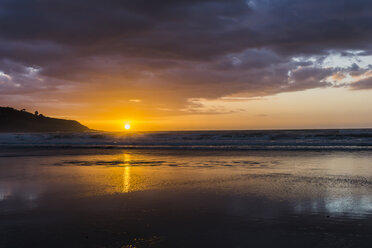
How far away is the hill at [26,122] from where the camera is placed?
358 ft

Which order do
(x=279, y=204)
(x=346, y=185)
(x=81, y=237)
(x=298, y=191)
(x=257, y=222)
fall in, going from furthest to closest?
(x=346, y=185) → (x=298, y=191) → (x=279, y=204) → (x=257, y=222) → (x=81, y=237)

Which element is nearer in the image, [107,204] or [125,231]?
[125,231]

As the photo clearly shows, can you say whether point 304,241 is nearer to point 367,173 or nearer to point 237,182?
point 237,182

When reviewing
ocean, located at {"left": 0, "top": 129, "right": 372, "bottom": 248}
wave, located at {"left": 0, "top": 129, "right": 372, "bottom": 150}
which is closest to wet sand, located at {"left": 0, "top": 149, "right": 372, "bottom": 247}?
ocean, located at {"left": 0, "top": 129, "right": 372, "bottom": 248}

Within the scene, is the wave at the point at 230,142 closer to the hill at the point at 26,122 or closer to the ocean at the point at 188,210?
the ocean at the point at 188,210

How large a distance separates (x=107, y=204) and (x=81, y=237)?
7.12 ft

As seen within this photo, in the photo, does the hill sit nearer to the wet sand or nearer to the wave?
the wave

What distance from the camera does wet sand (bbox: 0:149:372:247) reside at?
4.99m

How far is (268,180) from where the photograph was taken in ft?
34.3

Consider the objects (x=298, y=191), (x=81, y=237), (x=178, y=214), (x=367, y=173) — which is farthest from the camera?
(x=367, y=173)

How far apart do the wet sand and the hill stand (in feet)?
363

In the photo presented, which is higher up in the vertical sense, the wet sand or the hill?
the hill

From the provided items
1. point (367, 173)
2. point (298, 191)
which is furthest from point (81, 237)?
point (367, 173)

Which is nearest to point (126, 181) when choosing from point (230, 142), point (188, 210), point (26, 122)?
point (188, 210)
